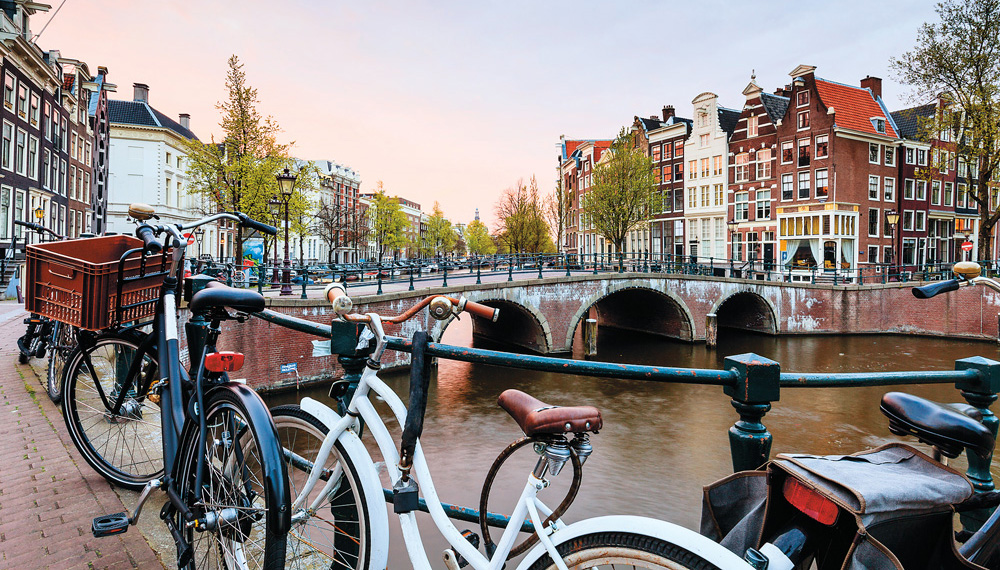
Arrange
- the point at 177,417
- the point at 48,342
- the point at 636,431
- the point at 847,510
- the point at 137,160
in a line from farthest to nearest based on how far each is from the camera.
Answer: the point at 137,160 < the point at 636,431 < the point at 48,342 < the point at 177,417 < the point at 847,510

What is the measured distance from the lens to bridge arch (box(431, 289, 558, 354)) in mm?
19547

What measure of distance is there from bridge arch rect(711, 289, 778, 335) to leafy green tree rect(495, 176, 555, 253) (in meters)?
16.2

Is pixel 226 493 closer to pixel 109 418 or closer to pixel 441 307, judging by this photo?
pixel 441 307

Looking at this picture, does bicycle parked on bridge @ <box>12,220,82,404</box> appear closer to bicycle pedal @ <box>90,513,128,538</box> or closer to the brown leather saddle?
bicycle pedal @ <box>90,513,128,538</box>

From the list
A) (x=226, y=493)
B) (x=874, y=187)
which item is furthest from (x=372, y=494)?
(x=874, y=187)

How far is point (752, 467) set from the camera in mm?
1847

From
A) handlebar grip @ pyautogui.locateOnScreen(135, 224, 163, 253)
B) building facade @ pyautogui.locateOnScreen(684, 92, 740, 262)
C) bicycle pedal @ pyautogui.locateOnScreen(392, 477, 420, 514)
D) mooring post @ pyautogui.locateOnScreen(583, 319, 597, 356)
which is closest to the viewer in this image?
bicycle pedal @ pyautogui.locateOnScreen(392, 477, 420, 514)

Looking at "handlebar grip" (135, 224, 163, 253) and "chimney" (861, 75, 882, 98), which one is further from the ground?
"chimney" (861, 75, 882, 98)

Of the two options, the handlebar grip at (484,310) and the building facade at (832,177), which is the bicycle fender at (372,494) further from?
the building facade at (832,177)

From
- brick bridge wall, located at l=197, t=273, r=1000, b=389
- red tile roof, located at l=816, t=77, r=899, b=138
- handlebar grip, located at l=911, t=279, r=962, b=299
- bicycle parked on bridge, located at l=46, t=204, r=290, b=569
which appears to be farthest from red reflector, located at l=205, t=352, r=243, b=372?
red tile roof, located at l=816, t=77, r=899, b=138

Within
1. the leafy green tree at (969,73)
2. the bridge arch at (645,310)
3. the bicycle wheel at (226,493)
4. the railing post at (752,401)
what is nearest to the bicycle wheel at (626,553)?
the railing post at (752,401)

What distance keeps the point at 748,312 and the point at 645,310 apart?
4950 mm

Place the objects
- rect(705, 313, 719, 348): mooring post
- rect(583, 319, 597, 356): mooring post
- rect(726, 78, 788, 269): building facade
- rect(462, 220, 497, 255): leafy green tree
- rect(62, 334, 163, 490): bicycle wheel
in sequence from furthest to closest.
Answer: rect(462, 220, 497, 255): leafy green tree < rect(726, 78, 788, 269): building facade < rect(705, 313, 719, 348): mooring post < rect(583, 319, 597, 356): mooring post < rect(62, 334, 163, 490): bicycle wheel

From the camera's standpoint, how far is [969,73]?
25.5 metres
